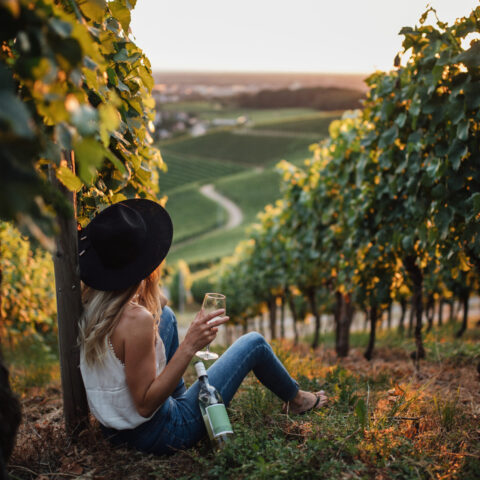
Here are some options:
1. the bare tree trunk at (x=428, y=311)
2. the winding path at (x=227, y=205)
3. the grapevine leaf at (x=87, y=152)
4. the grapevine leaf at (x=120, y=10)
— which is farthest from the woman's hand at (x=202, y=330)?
the winding path at (x=227, y=205)

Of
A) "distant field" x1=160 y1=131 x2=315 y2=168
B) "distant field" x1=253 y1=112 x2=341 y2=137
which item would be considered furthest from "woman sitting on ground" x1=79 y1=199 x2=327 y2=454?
"distant field" x1=253 y1=112 x2=341 y2=137

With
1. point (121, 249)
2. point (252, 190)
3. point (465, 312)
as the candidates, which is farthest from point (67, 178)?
point (252, 190)

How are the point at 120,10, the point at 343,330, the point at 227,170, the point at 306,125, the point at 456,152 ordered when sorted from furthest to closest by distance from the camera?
the point at 306,125, the point at 227,170, the point at 343,330, the point at 456,152, the point at 120,10

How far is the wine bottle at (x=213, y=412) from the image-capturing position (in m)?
2.27

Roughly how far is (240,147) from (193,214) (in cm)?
3101

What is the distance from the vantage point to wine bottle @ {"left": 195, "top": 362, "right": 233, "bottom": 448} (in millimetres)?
2268

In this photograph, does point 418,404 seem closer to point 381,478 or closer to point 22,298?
point 381,478

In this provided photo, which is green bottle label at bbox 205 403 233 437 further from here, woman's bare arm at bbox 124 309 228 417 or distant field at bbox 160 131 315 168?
distant field at bbox 160 131 315 168

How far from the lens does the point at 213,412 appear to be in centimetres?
→ 232

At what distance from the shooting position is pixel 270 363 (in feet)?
8.87

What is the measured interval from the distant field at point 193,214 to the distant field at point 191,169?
7.29 m

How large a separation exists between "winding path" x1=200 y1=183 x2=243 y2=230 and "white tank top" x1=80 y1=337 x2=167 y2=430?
52.4m

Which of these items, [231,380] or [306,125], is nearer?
[231,380]

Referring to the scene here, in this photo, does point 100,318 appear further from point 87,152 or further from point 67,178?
point 87,152
